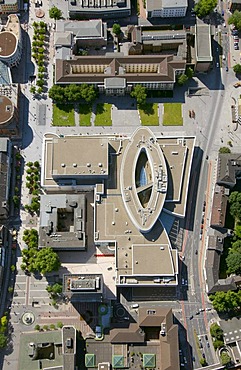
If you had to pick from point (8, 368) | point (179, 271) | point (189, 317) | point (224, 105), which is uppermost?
point (224, 105)

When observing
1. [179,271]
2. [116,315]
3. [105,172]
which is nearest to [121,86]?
[105,172]

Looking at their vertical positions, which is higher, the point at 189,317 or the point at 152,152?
the point at 152,152

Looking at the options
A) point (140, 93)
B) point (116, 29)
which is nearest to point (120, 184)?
point (140, 93)

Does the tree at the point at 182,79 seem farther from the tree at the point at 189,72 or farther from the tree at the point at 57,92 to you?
the tree at the point at 57,92

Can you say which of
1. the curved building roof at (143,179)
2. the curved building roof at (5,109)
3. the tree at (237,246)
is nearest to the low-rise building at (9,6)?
the curved building roof at (5,109)

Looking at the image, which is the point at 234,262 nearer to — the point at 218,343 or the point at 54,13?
the point at 218,343

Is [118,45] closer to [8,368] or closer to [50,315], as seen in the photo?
[50,315]
